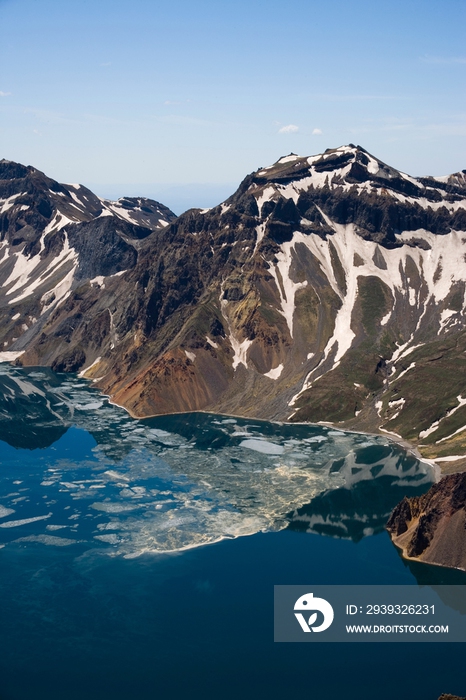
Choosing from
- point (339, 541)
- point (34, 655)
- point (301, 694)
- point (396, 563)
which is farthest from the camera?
point (339, 541)

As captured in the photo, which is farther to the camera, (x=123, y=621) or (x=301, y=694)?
(x=123, y=621)

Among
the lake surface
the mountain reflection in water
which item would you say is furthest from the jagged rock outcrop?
the mountain reflection in water

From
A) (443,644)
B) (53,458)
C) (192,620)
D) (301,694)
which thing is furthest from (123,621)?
(53,458)

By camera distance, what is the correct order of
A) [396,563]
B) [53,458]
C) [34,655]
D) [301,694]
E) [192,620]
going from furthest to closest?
[53,458]
[396,563]
[192,620]
[34,655]
[301,694]

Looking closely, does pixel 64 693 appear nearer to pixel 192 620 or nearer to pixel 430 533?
pixel 192 620

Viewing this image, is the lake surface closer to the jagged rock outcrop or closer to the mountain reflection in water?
the mountain reflection in water

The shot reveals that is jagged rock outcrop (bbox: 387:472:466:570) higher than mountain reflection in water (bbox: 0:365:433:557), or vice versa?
jagged rock outcrop (bbox: 387:472:466:570)

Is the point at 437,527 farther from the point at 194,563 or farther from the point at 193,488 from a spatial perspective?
the point at 193,488
